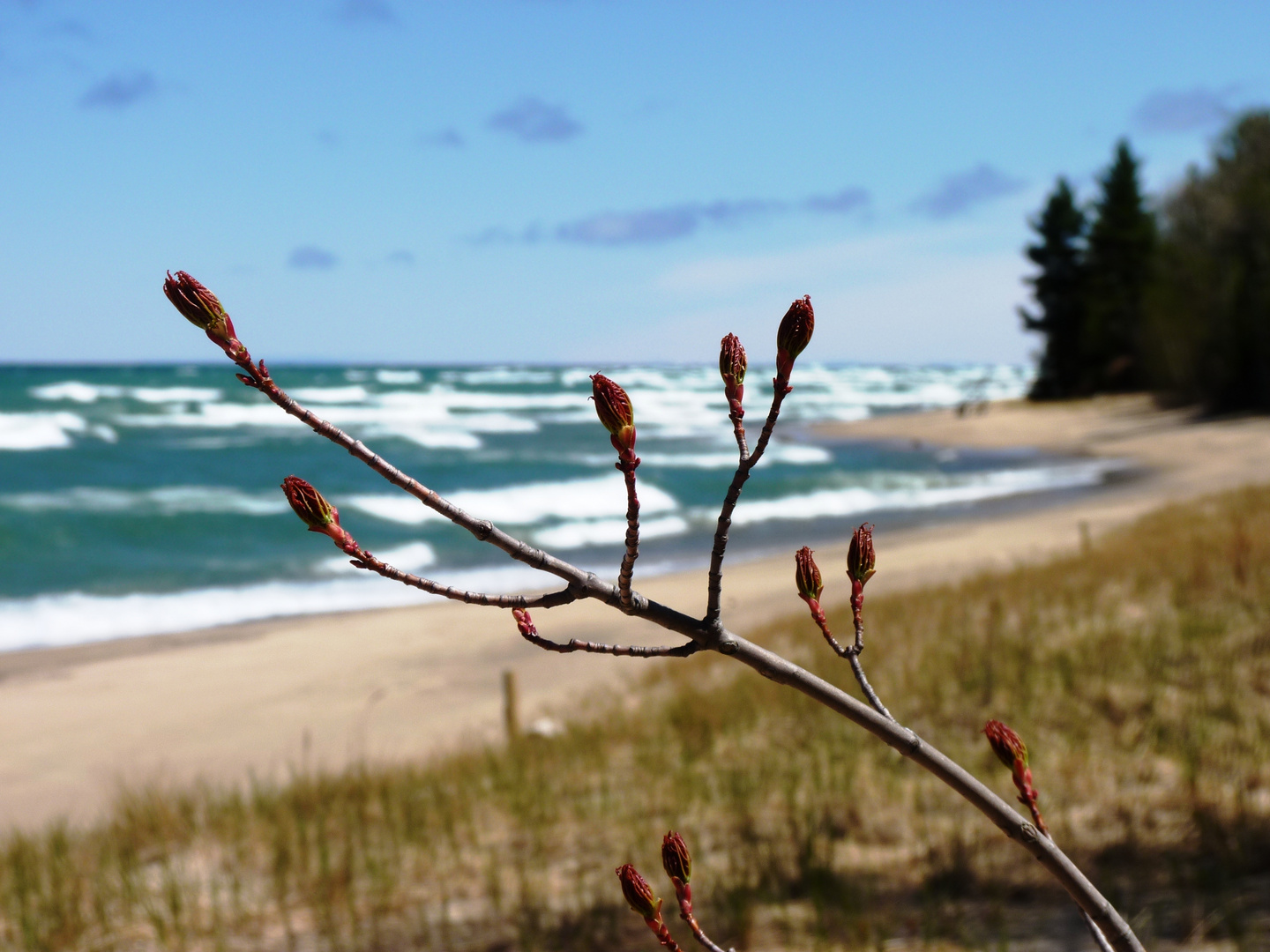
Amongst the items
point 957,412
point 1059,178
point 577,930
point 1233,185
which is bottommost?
point 577,930

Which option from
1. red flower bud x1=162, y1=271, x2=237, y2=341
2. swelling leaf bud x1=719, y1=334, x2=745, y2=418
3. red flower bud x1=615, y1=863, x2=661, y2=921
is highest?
red flower bud x1=162, y1=271, x2=237, y2=341

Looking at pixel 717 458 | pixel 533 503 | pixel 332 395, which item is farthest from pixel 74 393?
pixel 533 503

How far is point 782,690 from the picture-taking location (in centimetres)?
764

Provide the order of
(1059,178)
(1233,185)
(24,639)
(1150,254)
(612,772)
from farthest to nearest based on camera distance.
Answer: (1059,178)
(1150,254)
(1233,185)
(24,639)
(612,772)

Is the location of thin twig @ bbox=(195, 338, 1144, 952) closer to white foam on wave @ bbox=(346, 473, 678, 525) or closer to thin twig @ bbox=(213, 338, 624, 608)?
thin twig @ bbox=(213, 338, 624, 608)

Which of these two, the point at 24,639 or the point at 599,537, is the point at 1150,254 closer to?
the point at 599,537

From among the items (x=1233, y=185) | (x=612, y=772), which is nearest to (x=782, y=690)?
(x=612, y=772)

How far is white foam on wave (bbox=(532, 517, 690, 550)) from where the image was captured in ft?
Result: 74.7

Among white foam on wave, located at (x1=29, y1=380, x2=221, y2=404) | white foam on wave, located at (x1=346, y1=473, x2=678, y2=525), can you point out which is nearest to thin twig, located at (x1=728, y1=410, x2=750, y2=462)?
white foam on wave, located at (x1=346, y1=473, x2=678, y2=525)

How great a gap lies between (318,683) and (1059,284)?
51660 millimetres

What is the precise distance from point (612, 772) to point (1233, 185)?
130 feet

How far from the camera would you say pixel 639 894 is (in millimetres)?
1062

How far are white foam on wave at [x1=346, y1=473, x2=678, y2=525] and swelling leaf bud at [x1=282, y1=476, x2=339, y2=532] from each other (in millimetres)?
23626

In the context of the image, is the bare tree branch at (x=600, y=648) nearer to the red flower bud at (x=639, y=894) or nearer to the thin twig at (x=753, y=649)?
the thin twig at (x=753, y=649)
